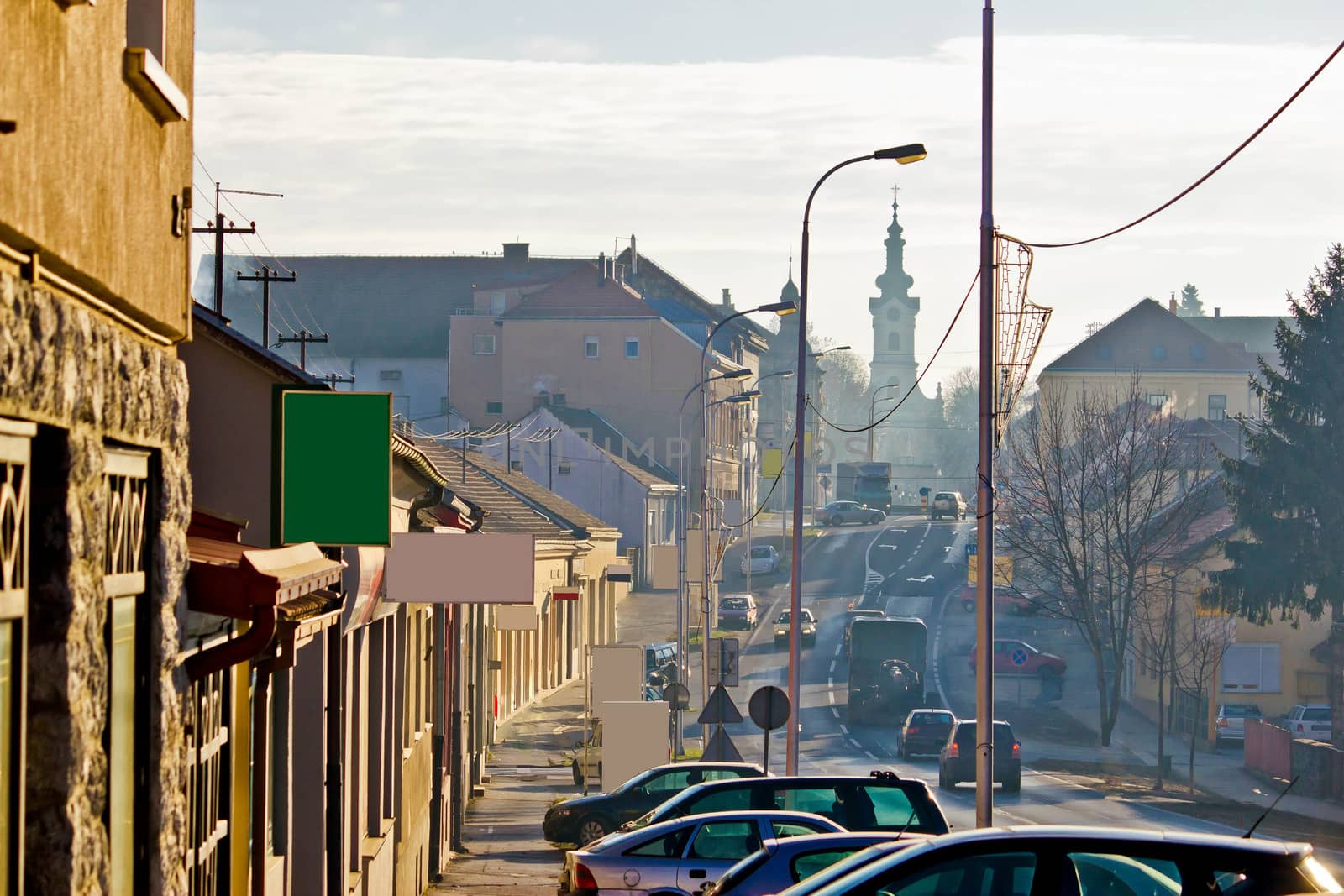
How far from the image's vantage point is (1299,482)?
171ft

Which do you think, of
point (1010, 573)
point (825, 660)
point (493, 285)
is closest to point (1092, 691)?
point (1010, 573)

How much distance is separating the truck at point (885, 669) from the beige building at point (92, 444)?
46.5 meters

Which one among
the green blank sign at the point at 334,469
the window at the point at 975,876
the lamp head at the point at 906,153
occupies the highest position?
the lamp head at the point at 906,153

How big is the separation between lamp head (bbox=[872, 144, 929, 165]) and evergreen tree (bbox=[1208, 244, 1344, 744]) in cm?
2931

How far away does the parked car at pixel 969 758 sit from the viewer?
39562mm

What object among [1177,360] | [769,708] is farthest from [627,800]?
[1177,360]

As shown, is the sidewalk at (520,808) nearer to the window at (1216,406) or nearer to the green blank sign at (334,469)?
the green blank sign at (334,469)

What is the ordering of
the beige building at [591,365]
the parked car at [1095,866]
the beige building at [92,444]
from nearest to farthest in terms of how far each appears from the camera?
the beige building at [92,444] < the parked car at [1095,866] < the beige building at [591,365]

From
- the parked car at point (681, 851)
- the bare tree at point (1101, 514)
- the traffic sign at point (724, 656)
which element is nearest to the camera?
the parked car at point (681, 851)

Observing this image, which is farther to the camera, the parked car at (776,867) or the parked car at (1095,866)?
the parked car at (776,867)

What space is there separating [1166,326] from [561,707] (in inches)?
2765

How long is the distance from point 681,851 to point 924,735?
29825 mm

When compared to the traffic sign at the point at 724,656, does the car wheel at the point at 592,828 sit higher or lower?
lower

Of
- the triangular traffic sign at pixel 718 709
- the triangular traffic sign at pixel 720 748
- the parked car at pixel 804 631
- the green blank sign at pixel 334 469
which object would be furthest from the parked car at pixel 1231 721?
the green blank sign at pixel 334 469
